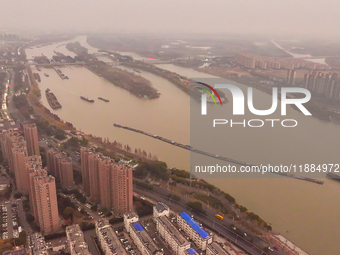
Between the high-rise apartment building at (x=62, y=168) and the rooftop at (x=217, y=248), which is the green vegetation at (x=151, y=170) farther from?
the rooftop at (x=217, y=248)

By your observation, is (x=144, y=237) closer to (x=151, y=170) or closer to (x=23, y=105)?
(x=151, y=170)

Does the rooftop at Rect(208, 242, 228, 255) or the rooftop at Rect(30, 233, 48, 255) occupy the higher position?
the rooftop at Rect(30, 233, 48, 255)

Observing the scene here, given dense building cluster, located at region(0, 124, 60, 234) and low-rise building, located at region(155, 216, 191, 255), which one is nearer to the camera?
low-rise building, located at region(155, 216, 191, 255)

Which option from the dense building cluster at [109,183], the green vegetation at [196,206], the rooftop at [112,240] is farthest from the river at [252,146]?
the rooftop at [112,240]

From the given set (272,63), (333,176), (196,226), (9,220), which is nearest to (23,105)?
(9,220)

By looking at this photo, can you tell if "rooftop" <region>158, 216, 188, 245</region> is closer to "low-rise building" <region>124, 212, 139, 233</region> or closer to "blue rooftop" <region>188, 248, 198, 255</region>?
"blue rooftop" <region>188, 248, 198, 255</region>

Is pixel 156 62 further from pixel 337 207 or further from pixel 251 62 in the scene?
pixel 337 207

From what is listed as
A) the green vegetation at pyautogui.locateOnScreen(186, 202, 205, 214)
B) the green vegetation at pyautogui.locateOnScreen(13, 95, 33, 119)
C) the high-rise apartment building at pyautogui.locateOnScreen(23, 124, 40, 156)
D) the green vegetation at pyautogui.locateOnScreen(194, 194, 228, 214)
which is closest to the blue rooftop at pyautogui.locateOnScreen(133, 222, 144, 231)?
the green vegetation at pyautogui.locateOnScreen(186, 202, 205, 214)
